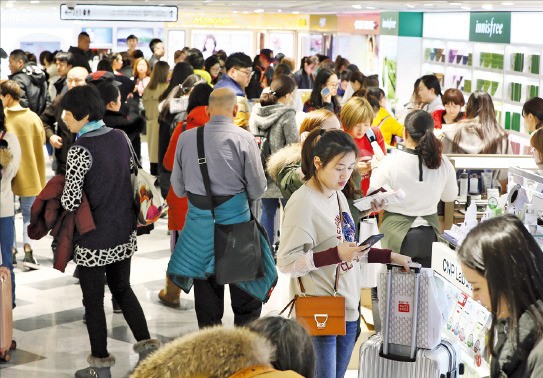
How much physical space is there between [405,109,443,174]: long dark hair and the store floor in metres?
1.23

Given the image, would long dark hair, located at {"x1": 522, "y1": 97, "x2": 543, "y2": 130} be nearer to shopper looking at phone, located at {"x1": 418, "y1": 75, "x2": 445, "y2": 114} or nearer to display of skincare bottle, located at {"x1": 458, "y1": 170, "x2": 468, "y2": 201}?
display of skincare bottle, located at {"x1": 458, "y1": 170, "x2": 468, "y2": 201}

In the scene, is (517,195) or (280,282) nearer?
(517,195)

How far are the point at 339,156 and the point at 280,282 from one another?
395cm

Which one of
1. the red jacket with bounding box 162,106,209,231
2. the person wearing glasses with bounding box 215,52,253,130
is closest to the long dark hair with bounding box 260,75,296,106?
the person wearing glasses with bounding box 215,52,253,130

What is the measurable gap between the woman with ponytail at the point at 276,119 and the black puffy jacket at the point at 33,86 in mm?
3787

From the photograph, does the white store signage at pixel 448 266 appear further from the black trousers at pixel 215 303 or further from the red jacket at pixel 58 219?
the red jacket at pixel 58 219

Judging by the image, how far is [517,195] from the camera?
18.1ft

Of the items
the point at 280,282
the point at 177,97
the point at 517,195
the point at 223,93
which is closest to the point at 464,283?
the point at 517,195

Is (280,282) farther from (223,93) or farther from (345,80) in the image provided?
(345,80)

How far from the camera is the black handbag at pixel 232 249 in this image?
5551 mm

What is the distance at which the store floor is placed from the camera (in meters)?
6.14

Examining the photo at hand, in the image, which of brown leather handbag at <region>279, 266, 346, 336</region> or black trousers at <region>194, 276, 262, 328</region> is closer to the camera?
brown leather handbag at <region>279, 266, 346, 336</region>

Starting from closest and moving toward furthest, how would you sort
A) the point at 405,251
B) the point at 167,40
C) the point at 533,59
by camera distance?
the point at 405,251 → the point at 533,59 → the point at 167,40

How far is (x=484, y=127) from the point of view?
788 centimetres
